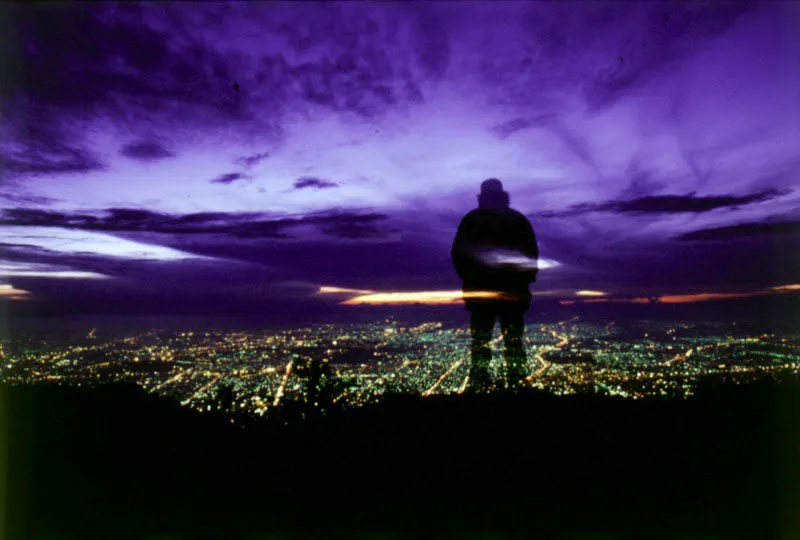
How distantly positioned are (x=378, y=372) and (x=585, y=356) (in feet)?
10.4

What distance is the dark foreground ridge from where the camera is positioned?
2801 millimetres

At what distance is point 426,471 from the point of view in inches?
124

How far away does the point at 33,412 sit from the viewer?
400cm

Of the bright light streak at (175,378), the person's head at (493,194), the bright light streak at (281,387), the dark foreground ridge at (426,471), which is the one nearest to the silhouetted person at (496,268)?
the person's head at (493,194)

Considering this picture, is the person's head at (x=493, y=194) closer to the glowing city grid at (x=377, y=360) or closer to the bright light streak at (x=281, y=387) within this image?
the glowing city grid at (x=377, y=360)

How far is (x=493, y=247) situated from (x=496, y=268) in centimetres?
28

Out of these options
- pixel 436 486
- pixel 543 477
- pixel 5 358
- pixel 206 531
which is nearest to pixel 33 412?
pixel 5 358

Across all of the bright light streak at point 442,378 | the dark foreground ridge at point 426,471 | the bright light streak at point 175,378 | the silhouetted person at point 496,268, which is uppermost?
the silhouetted person at point 496,268

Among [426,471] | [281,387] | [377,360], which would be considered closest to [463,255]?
[377,360]

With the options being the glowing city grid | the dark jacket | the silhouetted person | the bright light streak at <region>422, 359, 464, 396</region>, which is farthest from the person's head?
the bright light streak at <region>422, 359, 464, 396</region>

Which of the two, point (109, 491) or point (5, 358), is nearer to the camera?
point (109, 491)

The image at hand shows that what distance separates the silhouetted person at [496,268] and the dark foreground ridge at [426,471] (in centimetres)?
134

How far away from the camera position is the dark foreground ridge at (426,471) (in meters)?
2.80

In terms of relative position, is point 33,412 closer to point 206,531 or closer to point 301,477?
point 206,531
